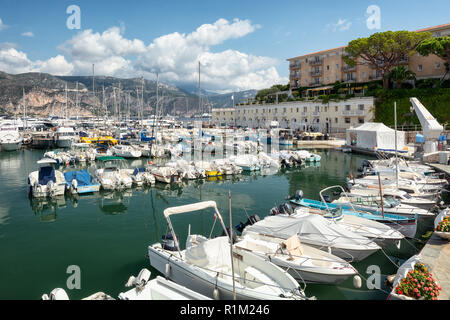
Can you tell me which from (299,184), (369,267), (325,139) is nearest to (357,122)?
(325,139)

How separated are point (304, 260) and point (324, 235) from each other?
231 centimetres

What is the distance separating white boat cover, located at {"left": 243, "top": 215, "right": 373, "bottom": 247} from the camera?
1373 centimetres

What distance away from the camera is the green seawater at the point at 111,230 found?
12.1 metres

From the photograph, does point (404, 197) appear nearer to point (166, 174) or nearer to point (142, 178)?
point (166, 174)

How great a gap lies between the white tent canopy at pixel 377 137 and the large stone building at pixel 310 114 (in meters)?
15.4

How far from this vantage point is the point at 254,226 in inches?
604

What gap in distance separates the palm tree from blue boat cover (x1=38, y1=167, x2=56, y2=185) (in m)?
62.5

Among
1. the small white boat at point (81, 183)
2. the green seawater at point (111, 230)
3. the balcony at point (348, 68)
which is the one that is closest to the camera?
the green seawater at point (111, 230)

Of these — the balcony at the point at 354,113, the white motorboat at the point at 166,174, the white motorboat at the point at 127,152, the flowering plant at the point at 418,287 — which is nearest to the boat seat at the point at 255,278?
the flowering plant at the point at 418,287

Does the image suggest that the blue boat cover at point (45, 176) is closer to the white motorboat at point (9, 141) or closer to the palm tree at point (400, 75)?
the white motorboat at point (9, 141)

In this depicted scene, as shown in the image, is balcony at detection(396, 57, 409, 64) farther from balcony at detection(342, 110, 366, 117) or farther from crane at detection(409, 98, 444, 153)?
crane at detection(409, 98, 444, 153)

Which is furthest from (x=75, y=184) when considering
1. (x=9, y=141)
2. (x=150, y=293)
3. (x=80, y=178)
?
(x=9, y=141)

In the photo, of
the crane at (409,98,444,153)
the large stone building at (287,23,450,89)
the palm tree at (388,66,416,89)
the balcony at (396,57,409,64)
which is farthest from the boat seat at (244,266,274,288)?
the balcony at (396,57,409,64)
